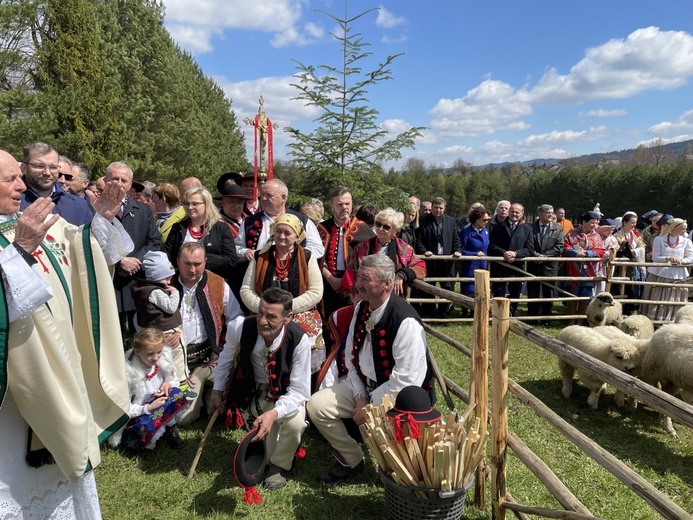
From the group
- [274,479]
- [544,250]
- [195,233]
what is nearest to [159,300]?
[195,233]

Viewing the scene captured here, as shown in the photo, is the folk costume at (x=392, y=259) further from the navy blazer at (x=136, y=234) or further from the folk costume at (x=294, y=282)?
the navy blazer at (x=136, y=234)

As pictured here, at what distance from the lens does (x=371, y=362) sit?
3406mm

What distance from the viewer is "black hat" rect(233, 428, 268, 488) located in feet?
9.66

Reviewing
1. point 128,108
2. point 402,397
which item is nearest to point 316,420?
point 402,397

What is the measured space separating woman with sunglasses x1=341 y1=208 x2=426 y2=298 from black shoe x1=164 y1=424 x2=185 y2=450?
201 cm

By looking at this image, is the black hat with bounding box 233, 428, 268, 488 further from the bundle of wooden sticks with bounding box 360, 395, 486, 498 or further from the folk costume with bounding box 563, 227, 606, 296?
the folk costume with bounding box 563, 227, 606, 296

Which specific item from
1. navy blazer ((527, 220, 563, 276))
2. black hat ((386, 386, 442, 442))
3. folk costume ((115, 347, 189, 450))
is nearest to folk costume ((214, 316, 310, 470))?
folk costume ((115, 347, 189, 450))

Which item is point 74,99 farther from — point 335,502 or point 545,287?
point 335,502

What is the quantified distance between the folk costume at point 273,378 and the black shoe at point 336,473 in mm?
271

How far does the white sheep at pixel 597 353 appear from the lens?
484cm

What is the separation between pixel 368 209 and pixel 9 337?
15.6 ft

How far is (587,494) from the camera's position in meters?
3.50

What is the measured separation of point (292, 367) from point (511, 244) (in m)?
5.81

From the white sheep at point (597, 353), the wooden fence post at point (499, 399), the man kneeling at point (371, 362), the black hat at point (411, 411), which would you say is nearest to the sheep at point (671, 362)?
the white sheep at point (597, 353)
